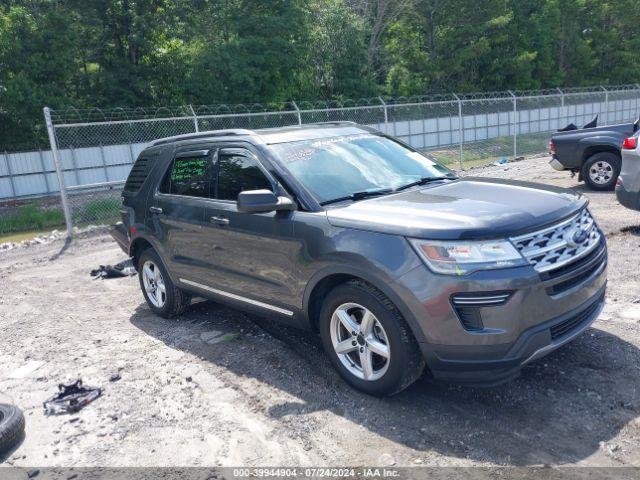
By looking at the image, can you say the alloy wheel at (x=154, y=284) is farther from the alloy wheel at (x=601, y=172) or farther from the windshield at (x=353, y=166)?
the alloy wheel at (x=601, y=172)

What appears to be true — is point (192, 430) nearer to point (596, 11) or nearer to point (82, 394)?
point (82, 394)

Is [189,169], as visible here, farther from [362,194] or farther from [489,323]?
[489,323]

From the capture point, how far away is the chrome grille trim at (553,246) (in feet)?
11.0

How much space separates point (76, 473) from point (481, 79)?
115 feet

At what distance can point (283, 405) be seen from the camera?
3879 mm

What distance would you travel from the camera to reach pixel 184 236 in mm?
5203

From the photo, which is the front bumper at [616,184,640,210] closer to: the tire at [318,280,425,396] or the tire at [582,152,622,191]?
the tire at [582,152,622,191]

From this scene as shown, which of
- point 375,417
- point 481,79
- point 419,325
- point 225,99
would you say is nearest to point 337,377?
point 375,417

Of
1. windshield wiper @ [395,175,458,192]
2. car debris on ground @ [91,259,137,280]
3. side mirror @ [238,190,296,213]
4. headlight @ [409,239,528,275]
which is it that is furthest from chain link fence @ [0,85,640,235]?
headlight @ [409,239,528,275]

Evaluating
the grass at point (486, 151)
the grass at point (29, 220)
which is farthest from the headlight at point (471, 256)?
the grass at point (486, 151)

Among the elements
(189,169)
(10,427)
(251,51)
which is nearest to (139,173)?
(189,169)

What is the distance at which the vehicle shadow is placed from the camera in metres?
3.21

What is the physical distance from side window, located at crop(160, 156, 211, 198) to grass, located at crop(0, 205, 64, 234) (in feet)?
33.9

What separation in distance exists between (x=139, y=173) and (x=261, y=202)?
2.63 m
